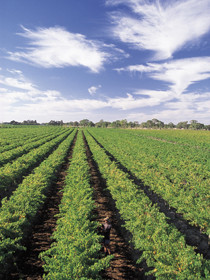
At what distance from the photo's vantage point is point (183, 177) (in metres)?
15.2

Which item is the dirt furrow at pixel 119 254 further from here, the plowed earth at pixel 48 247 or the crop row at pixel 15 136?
the crop row at pixel 15 136

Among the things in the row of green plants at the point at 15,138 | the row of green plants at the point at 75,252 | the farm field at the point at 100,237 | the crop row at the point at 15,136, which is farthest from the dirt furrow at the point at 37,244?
the crop row at the point at 15,136

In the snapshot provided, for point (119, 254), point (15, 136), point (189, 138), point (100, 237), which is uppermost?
point (189, 138)

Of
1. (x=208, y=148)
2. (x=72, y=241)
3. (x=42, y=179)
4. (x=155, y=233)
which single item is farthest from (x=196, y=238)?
(x=208, y=148)

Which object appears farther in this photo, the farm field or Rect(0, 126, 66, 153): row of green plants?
Rect(0, 126, 66, 153): row of green plants

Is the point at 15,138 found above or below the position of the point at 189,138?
below

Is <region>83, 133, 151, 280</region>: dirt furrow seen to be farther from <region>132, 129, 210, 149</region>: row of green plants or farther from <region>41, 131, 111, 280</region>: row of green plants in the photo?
→ <region>132, 129, 210, 149</region>: row of green plants

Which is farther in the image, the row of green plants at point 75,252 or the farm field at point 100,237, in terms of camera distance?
the farm field at point 100,237

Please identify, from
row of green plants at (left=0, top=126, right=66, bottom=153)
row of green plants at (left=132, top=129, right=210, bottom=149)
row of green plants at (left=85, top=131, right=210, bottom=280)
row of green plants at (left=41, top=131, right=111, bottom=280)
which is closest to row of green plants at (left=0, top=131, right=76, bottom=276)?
row of green plants at (left=41, top=131, right=111, bottom=280)

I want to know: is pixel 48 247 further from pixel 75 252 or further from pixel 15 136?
pixel 15 136

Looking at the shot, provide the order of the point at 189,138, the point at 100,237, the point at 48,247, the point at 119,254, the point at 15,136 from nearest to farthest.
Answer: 1. the point at 100,237
2. the point at 119,254
3. the point at 48,247
4. the point at 15,136
5. the point at 189,138

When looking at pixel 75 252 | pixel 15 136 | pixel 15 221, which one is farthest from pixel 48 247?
pixel 15 136

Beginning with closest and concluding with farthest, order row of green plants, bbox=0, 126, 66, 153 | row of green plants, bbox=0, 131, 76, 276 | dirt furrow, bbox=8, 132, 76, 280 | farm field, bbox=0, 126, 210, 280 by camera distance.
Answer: farm field, bbox=0, 126, 210, 280, row of green plants, bbox=0, 131, 76, 276, dirt furrow, bbox=8, 132, 76, 280, row of green plants, bbox=0, 126, 66, 153

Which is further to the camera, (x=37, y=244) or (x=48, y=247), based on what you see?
(x=37, y=244)
